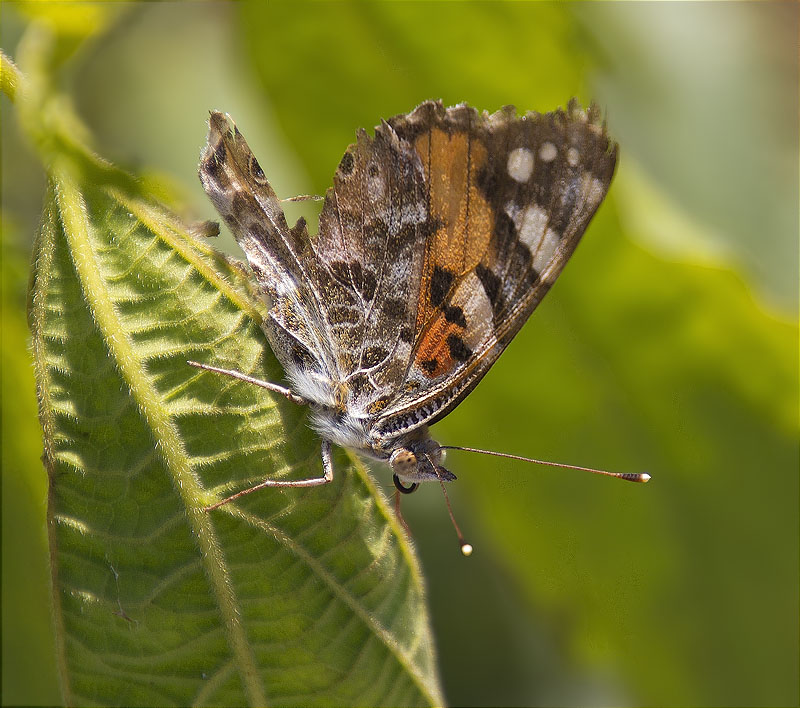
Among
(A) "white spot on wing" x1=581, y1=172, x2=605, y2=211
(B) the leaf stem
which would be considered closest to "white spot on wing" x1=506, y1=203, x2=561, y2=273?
(A) "white spot on wing" x1=581, y1=172, x2=605, y2=211

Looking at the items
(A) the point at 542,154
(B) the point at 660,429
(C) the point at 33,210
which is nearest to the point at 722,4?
(B) the point at 660,429

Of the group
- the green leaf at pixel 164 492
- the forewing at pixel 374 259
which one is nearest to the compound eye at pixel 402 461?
the forewing at pixel 374 259

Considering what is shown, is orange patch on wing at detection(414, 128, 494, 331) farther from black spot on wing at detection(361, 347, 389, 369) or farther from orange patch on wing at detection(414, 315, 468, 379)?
black spot on wing at detection(361, 347, 389, 369)

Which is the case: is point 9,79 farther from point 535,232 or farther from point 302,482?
point 535,232

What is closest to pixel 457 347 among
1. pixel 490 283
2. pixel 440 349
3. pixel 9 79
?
pixel 440 349

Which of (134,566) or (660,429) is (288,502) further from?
(660,429)
